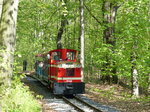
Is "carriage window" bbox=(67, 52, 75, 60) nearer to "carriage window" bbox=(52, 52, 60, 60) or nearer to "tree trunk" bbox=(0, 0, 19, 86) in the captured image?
"carriage window" bbox=(52, 52, 60, 60)

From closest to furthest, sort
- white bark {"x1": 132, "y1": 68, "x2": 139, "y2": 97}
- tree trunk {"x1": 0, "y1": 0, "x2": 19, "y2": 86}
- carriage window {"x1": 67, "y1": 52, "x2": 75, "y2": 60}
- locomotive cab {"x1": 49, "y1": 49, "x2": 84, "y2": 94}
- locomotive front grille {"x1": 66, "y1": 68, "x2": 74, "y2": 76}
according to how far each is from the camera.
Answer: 1. tree trunk {"x1": 0, "y1": 0, "x2": 19, "y2": 86}
2. white bark {"x1": 132, "y1": 68, "x2": 139, "y2": 97}
3. locomotive cab {"x1": 49, "y1": 49, "x2": 84, "y2": 94}
4. locomotive front grille {"x1": 66, "y1": 68, "x2": 74, "y2": 76}
5. carriage window {"x1": 67, "y1": 52, "x2": 75, "y2": 60}

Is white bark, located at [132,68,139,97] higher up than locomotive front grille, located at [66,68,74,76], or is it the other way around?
locomotive front grille, located at [66,68,74,76]

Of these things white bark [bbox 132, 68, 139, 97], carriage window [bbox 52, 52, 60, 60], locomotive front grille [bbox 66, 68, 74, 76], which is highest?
carriage window [bbox 52, 52, 60, 60]

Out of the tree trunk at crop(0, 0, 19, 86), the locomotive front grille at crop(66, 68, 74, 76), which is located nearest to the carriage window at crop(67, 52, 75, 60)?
the locomotive front grille at crop(66, 68, 74, 76)

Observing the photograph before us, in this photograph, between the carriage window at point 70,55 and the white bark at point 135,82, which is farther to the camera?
the carriage window at point 70,55

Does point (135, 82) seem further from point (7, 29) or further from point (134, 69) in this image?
point (7, 29)

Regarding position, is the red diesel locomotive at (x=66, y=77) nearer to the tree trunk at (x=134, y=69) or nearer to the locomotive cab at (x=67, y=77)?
the locomotive cab at (x=67, y=77)

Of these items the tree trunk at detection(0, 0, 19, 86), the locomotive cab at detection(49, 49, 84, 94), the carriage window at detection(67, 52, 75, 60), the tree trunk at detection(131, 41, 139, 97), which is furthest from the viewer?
the carriage window at detection(67, 52, 75, 60)

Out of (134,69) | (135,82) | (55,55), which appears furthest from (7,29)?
(135,82)

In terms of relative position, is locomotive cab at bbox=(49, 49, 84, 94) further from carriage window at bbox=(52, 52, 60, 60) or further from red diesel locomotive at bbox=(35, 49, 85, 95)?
carriage window at bbox=(52, 52, 60, 60)

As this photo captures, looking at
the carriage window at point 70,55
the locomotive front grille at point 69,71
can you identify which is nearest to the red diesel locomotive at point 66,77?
the locomotive front grille at point 69,71

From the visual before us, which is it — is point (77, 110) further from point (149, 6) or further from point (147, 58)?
point (149, 6)

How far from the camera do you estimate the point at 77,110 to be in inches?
417

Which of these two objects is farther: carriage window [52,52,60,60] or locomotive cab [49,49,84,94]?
carriage window [52,52,60,60]
